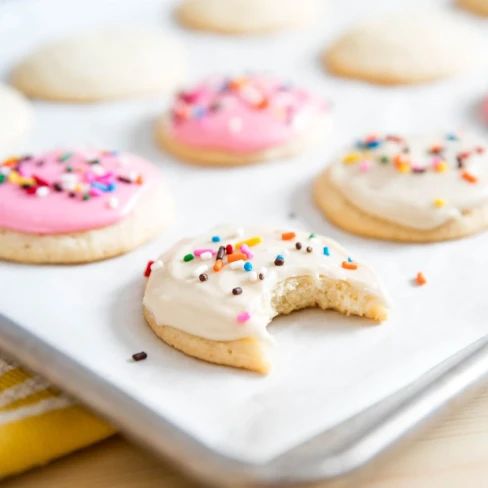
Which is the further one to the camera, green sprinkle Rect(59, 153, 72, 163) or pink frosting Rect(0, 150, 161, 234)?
green sprinkle Rect(59, 153, 72, 163)

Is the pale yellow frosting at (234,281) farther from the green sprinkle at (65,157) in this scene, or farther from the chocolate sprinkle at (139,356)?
the green sprinkle at (65,157)

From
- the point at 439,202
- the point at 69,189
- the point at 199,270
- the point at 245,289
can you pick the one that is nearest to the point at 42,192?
the point at 69,189

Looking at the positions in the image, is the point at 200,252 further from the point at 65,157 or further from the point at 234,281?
the point at 65,157

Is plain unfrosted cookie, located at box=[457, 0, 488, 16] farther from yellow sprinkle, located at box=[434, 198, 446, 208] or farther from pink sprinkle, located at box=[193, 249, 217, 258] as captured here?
pink sprinkle, located at box=[193, 249, 217, 258]

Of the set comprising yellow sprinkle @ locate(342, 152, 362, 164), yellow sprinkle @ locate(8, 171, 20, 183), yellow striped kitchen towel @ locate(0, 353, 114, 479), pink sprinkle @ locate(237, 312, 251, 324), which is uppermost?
pink sprinkle @ locate(237, 312, 251, 324)

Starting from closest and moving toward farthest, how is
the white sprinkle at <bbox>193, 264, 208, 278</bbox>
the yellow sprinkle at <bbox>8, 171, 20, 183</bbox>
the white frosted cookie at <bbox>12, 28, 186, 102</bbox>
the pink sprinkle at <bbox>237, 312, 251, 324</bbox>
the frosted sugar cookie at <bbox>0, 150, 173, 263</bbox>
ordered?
the pink sprinkle at <bbox>237, 312, 251, 324</bbox> → the white sprinkle at <bbox>193, 264, 208, 278</bbox> → the frosted sugar cookie at <bbox>0, 150, 173, 263</bbox> → the yellow sprinkle at <bbox>8, 171, 20, 183</bbox> → the white frosted cookie at <bbox>12, 28, 186, 102</bbox>

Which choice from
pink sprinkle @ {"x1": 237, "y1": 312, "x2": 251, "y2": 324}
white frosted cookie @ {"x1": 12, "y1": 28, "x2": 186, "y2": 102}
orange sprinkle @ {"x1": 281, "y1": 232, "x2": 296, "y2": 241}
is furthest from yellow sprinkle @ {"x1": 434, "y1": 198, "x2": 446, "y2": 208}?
white frosted cookie @ {"x1": 12, "y1": 28, "x2": 186, "y2": 102}

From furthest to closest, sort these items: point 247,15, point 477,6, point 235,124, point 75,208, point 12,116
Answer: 1. point 477,6
2. point 247,15
3. point 12,116
4. point 235,124
5. point 75,208
